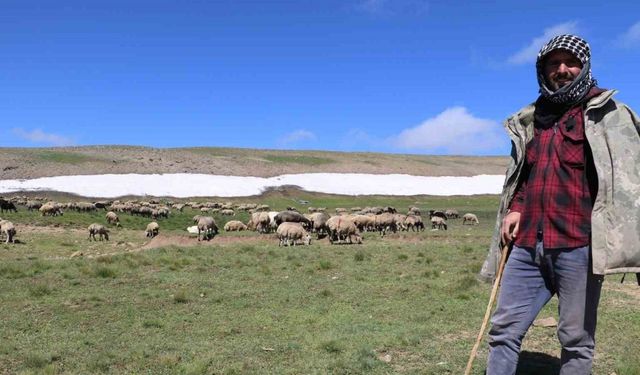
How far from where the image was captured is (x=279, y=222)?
41250mm

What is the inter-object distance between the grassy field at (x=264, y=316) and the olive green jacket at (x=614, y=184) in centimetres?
327

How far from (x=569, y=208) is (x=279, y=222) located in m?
37.6

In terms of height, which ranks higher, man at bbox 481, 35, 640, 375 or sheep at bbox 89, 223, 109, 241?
man at bbox 481, 35, 640, 375

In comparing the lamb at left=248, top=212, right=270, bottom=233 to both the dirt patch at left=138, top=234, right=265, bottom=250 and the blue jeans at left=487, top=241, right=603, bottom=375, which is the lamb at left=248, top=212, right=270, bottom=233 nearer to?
the dirt patch at left=138, top=234, right=265, bottom=250

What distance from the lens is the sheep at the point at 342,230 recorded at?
31234 millimetres

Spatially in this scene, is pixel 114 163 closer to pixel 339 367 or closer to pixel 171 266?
pixel 171 266

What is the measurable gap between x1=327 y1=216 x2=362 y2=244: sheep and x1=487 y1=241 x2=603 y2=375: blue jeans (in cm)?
2606

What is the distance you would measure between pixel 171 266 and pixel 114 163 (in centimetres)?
7202

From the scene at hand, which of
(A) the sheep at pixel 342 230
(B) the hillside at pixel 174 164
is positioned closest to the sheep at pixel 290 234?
(A) the sheep at pixel 342 230

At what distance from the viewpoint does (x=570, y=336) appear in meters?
4.25

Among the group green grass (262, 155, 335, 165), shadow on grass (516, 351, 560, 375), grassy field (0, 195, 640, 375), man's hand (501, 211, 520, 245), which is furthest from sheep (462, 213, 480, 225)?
green grass (262, 155, 335, 165)

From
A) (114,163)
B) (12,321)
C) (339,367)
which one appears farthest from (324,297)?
(114,163)

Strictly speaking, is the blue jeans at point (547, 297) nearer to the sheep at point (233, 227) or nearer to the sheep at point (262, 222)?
the sheep at point (262, 222)

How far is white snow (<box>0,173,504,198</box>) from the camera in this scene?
A: 70.7 metres
